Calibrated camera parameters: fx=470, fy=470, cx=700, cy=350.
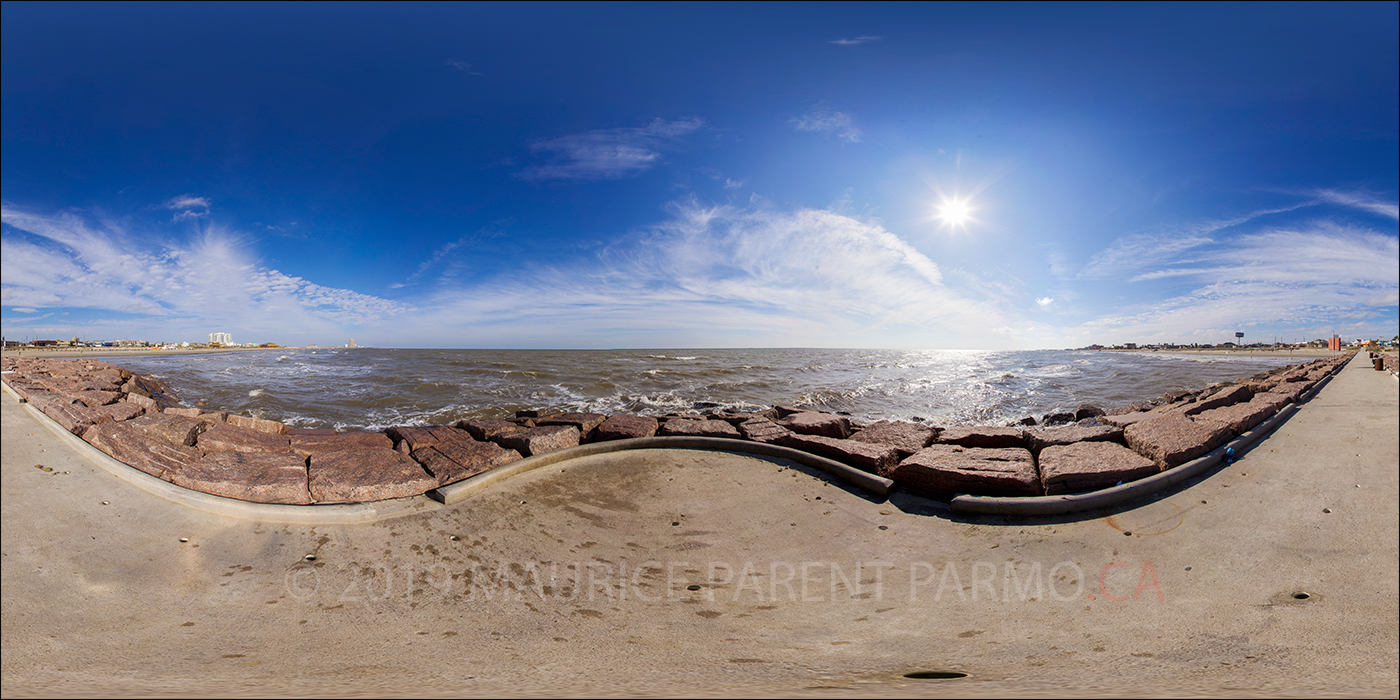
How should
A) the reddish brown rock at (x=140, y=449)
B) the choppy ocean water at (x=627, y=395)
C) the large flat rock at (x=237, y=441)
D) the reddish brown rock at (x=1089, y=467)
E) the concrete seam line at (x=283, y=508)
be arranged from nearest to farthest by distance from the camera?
the concrete seam line at (x=283, y=508), the reddish brown rock at (x=1089, y=467), the reddish brown rock at (x=140, y=449), the large flat rock at (x=237, y=441), the choppy ocean water at (x=627, y=395)

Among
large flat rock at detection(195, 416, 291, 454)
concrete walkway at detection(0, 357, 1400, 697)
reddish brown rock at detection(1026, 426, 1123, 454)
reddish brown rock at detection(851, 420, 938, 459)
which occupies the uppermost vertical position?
reddish brown rock at detection(1026, 426, 1123, 454)

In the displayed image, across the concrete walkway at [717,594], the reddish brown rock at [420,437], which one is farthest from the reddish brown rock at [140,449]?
the reddish brown rock at [420,437]

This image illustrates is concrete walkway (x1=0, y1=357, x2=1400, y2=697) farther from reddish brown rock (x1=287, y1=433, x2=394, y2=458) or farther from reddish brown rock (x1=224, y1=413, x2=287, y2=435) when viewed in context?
reddish brown rock (x1=224, y1=413, x2=287, y2=435)

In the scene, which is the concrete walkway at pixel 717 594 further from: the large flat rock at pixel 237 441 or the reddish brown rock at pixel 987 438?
the reddish brown rock at pixel 987 438

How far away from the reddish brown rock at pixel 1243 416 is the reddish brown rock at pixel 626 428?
662 cm

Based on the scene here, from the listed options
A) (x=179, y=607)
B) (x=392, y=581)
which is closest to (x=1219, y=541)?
(x=392, y=581)

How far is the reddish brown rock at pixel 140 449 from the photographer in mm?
4629

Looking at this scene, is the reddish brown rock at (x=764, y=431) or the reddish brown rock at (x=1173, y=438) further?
the reddish brown rock at (x=764, y=431)

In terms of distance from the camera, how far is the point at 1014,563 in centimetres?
329

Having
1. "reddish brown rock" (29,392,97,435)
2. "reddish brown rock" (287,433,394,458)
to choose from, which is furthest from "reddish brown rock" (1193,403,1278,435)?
"reddish brown rock" (29,392,97,435)

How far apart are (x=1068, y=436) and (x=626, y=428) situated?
17.7 feet

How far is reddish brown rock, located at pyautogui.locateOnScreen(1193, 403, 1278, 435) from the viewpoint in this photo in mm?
5383

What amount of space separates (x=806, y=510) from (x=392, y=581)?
3.25m

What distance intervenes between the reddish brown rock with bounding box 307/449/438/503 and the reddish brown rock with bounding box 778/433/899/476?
3967 mm
